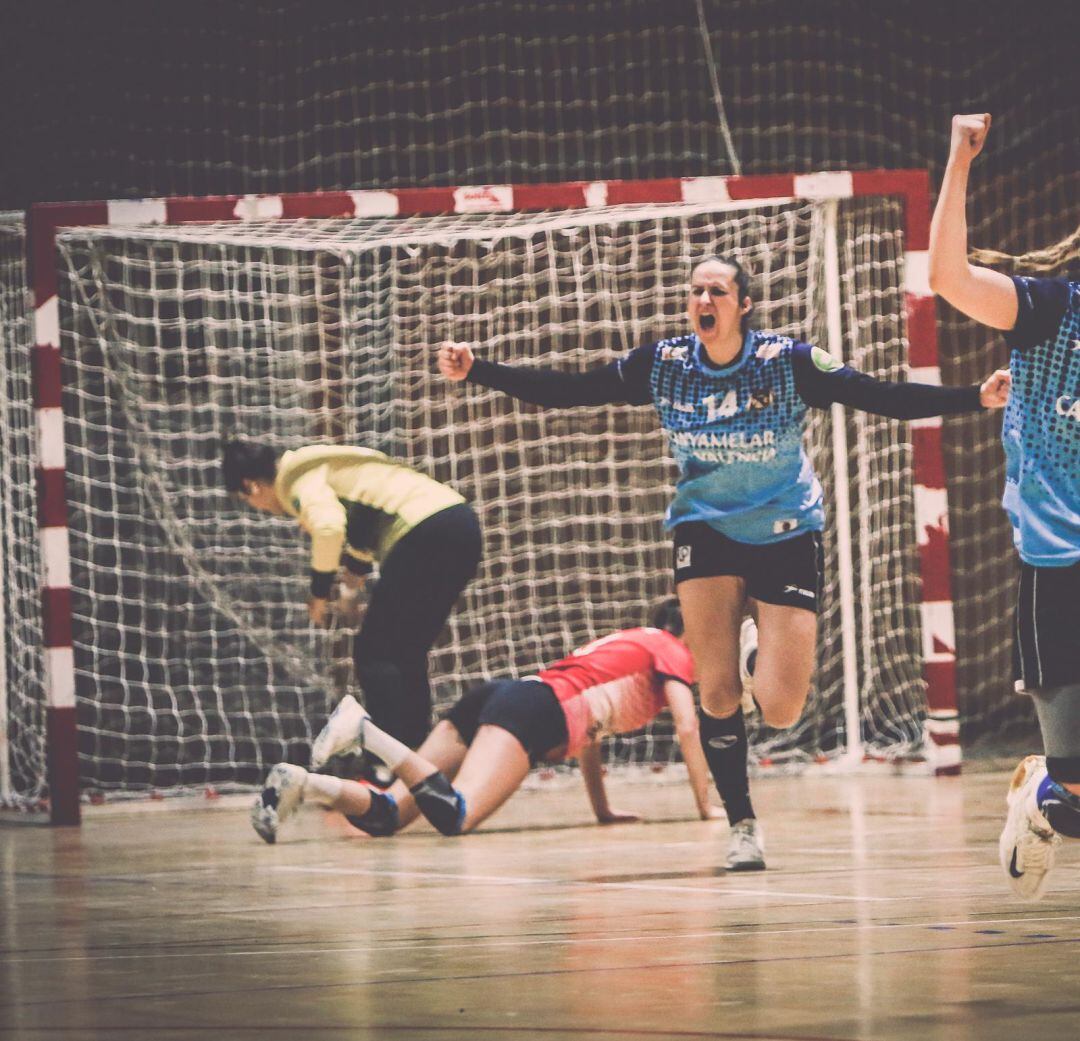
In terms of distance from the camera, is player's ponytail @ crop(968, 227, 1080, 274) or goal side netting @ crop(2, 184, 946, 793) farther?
goal side netting @ crop(2, 184, 946, 793)

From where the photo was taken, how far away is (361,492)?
7195mm

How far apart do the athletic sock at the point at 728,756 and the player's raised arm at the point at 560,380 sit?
96 centimetres

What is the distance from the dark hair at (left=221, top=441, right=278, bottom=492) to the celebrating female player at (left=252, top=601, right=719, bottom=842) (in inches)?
44.3

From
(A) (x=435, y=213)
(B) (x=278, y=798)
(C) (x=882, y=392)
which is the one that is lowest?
(B) (x=278, y=798)

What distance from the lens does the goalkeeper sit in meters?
6.98

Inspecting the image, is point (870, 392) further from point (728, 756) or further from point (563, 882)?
point (563, 882)

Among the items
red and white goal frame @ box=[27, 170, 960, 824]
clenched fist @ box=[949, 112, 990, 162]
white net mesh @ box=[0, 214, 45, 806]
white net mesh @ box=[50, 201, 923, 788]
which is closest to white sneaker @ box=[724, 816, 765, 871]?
clenched fist @ box=[949, 112, 990, 162]

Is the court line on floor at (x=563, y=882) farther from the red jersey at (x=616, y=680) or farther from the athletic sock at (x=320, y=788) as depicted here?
the red jersey at (x=616, y=680)

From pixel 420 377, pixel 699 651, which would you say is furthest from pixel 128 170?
pixel 699 651

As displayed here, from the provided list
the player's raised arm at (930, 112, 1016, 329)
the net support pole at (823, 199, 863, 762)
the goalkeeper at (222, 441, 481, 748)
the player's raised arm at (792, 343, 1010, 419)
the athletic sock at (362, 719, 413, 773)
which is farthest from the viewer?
the net support pole at (823, 199, 863, 762)

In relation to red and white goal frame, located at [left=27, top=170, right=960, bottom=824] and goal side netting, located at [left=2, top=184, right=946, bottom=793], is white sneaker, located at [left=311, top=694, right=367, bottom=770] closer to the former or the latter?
red and white goal frame, located at [left=27, top=170, right=960, bottom=824]

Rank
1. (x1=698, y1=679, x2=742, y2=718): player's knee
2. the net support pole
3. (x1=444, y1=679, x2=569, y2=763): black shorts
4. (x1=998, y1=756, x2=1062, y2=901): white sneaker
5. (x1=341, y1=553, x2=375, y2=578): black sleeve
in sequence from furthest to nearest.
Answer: the net support pole
(x1=341, y1=553, x2=375, y2=578): black sleeve
(x1=444, y1=679, x2=569, y2=763): black shorts
(x1=698, y1=679, x2=742, y2=718): player's knee
(x1=998, y1=756, x2=1062, y2=901): white sneaker

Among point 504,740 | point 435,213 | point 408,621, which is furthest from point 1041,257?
point 504,740

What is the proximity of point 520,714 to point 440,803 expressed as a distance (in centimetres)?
60
